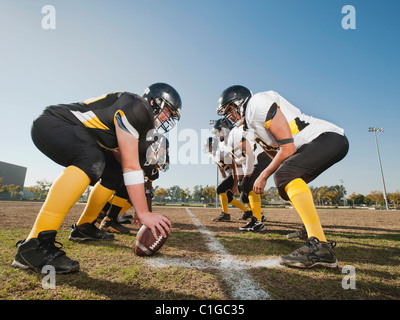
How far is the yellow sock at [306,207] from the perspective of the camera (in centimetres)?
233

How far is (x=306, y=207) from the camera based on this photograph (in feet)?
7.79

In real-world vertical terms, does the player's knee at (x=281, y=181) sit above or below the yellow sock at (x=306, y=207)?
above

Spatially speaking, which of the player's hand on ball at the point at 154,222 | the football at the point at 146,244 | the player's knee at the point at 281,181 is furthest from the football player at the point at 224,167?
the player's hand on ball at the point at 154,222

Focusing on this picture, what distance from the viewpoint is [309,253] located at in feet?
7.11

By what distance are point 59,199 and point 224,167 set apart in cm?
566

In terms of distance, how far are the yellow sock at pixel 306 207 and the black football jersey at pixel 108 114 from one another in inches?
75.7

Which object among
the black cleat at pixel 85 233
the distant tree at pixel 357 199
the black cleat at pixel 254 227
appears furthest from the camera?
the distant tree at pixel 357 199

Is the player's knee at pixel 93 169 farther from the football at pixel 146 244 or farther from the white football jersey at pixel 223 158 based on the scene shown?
the white football jersey at pixel 223 158

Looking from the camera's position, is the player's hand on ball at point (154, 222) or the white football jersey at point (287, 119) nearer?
the player's hand on ball at point (154, 222)

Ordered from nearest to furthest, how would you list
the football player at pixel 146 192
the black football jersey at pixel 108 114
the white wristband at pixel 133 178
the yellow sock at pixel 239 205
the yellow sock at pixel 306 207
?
the white wristband at pixel 133 178 → the black football jersey at pixel 108 114 → the yellow sock at pixel 306 207 → the football player at pixel 146 192 → the yellow sock at pixel 239 205

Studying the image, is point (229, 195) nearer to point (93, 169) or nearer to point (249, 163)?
point (249, 163)

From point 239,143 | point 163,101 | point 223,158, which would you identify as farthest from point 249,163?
point 163,101

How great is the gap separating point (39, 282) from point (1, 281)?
280 millimetres
